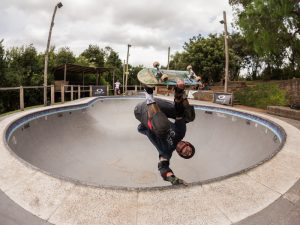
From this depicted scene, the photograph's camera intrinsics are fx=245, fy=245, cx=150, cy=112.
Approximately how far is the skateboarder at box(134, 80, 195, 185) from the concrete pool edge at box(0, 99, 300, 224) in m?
0.51

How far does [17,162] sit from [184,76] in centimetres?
346

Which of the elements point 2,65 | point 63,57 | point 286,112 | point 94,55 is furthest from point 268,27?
point 94,55

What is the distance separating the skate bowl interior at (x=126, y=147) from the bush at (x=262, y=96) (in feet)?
22.0

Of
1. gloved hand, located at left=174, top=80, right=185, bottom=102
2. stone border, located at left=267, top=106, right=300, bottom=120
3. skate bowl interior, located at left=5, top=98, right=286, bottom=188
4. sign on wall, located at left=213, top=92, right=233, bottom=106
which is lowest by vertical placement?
skate bowl interior, located at left=5, top=98, right=286, bottom=188

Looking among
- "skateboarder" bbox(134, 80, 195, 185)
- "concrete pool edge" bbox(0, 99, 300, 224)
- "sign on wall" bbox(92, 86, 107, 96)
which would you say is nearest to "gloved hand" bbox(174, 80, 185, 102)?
"skateboarder" bbox(134, 80, 195, 185)

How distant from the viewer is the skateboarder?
11.5 feet

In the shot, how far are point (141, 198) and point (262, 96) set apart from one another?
1816cm

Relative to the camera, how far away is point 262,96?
19031mm

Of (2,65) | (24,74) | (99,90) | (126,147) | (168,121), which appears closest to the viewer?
(168,121)

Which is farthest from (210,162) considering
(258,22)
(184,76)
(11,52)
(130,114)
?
(11,52)

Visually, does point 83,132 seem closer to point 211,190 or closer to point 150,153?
point 150,153

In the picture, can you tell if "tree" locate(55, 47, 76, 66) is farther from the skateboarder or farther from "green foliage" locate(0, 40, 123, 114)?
the skateboarder

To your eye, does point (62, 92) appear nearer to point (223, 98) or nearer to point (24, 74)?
point (24, 74)

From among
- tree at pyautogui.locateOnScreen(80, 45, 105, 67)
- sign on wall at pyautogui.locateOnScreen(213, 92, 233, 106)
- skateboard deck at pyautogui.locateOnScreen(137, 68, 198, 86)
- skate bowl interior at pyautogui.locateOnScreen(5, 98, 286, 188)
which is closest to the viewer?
skateboard deck at pyautogui.locateOnScreen(137, 68, 198, 86)
